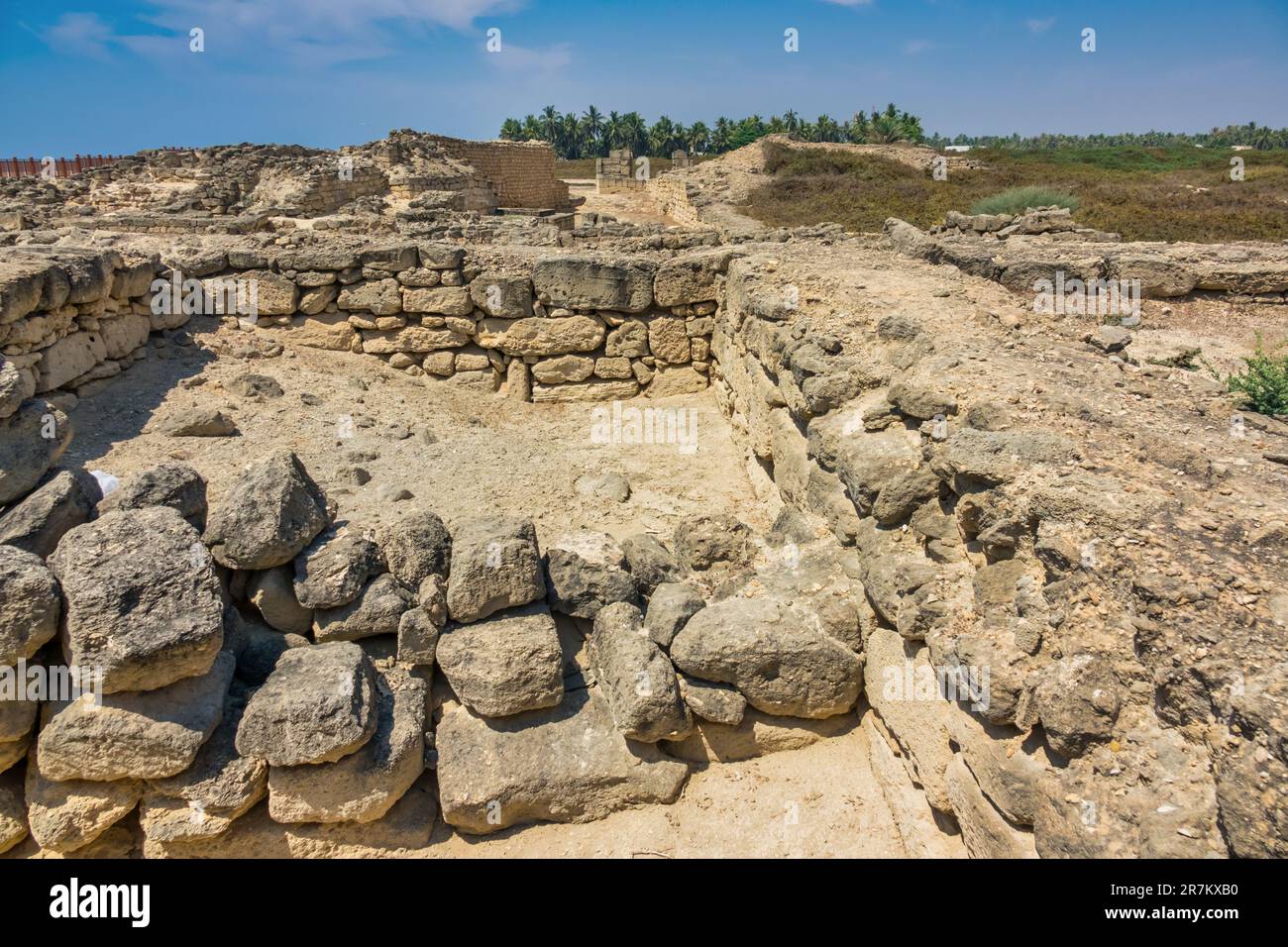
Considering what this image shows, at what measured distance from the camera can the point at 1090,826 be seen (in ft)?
7.15

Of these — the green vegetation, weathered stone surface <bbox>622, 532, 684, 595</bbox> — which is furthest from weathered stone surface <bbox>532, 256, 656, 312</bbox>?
the green vegetation

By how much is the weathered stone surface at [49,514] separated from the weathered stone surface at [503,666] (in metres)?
1.82

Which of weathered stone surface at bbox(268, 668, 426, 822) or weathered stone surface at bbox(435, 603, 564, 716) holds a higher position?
weathered stone surface at bbox(435, 603, 564, 716)

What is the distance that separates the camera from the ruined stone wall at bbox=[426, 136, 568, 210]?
21.5 m

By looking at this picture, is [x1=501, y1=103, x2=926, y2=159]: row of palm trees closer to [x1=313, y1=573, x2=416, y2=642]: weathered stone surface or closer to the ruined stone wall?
the ruined stone wall

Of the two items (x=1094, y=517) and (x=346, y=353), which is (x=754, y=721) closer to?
(x=1094, y=517)

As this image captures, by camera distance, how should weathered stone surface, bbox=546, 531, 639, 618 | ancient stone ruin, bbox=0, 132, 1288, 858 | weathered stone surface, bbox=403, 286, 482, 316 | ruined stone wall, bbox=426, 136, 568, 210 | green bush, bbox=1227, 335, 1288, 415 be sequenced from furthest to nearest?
ruined stone wall, bbox=426, 136, 568, 210, weathered stone surface, bbox=403, 286, 482, 316, green bush, bbox=1227, 335, 1288, 415, weathered stone surface, bbox=546, 531, 639, 618, ancient stone ruin, bbox=0, 132, 1288, 858

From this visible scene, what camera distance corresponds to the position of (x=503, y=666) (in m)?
3.44

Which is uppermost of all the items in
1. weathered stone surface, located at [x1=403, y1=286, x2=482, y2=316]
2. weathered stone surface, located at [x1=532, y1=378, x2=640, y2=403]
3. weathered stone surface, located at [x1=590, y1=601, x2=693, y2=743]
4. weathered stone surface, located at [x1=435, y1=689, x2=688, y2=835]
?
weathered stone surface, located at [x1=403, y1=286, x2=482, y2=316]

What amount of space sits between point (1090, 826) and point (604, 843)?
199 centimetres

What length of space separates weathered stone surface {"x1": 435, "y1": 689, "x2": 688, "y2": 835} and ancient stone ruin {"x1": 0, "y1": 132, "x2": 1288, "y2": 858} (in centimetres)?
1

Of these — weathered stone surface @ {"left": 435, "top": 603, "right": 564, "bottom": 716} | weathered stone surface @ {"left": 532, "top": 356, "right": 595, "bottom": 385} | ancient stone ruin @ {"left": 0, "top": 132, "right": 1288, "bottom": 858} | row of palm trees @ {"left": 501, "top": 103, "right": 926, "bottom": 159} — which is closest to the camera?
ancient stone ruin @ {"left": 0, "top": 132, "right": 1288, "bottom": 858}

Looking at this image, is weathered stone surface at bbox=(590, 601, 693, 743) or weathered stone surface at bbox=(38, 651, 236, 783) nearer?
weathered stone surface at bbox=(38, 651, 236, 783)

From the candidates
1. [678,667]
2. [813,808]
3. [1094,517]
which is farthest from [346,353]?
→ [1094,517]
